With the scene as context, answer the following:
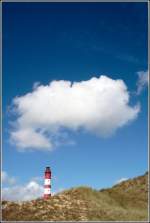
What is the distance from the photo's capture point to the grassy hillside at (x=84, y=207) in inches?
1368

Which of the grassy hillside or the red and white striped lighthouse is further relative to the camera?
the red and white striped lighthouse

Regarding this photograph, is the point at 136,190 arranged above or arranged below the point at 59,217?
above

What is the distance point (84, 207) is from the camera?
36.6m

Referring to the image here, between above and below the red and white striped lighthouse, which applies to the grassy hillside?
below

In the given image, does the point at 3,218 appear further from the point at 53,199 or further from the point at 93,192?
the point at 93,192

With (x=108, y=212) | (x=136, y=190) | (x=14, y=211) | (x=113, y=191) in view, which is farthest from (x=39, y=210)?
(x=136, y=190)

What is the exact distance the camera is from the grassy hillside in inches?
1368

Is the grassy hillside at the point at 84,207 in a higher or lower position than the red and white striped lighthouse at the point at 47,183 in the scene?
lower

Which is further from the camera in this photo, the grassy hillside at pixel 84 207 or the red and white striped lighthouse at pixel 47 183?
the red and white striped lighthouse at pixel 47 183

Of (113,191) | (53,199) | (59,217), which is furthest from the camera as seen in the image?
(113,191)

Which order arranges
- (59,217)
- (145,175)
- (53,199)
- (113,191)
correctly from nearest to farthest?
(59,217) → (53,199) → (113,191) → (145,175)

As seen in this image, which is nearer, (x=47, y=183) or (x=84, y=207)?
(x=84, y=207)

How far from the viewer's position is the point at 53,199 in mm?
38031

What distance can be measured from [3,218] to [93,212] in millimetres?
6942
